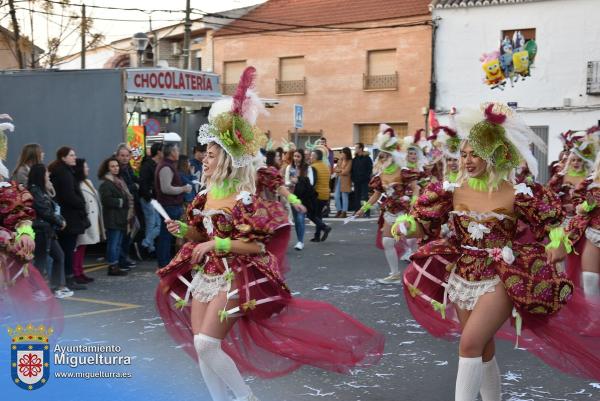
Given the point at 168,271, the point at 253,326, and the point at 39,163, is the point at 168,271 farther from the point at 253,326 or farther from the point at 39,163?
the point at 39,163

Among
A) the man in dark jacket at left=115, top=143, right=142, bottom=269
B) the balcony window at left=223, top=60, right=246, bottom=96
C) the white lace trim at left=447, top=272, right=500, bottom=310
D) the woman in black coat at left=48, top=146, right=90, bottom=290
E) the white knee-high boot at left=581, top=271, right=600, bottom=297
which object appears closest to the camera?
the white lace trim at left=447, top=272, right=500, bottom=310

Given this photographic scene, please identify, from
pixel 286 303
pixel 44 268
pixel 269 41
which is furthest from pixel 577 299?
pixel 269 41

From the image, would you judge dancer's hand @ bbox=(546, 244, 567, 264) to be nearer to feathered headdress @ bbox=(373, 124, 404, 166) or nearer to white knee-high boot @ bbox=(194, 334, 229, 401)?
white knee-high boot @ bbox=(194, 334, 229, 401)

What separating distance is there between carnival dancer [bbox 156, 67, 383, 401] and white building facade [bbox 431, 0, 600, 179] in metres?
23.2

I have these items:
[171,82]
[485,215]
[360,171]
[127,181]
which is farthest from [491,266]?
[360,171]

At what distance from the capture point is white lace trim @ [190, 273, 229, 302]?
464 centimetres

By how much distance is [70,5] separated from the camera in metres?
23.1

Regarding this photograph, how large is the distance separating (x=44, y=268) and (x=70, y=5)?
16.0 metres

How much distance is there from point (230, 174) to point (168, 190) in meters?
5.72

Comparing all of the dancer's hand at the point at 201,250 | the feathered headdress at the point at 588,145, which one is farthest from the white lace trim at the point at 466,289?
the feathered headdress at the point at 588,145

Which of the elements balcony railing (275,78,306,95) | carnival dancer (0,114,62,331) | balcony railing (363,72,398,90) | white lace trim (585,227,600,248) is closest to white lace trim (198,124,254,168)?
carnival dancer (0,114,62,331)

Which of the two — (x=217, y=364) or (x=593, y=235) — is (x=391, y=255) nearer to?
(x=593, y=235)

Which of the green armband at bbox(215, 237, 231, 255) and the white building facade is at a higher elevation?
the white building facade

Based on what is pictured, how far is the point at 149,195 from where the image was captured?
11.1 metres
